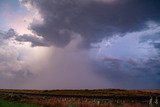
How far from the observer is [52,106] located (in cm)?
3366

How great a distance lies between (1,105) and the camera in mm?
34375

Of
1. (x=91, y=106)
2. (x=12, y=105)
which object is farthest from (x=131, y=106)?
(x=12, y=105)

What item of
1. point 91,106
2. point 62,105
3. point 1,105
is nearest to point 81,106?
point 91,106

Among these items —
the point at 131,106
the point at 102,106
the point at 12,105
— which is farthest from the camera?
the point at 12,105

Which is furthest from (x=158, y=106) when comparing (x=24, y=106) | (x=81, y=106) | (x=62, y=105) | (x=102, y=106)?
(x=24, y=106)

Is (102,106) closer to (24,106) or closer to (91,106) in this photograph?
(91,106)

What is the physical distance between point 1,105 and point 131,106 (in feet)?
45.4

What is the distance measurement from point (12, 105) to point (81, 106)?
A: 7.11m

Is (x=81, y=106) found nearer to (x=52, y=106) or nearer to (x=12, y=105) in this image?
(x=52, y=106)

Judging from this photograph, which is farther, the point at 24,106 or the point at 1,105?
the point at 1,105

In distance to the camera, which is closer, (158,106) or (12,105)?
(158,106)

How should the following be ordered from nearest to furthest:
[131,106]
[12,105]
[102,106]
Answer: [131,106], [102,106], [12,105]

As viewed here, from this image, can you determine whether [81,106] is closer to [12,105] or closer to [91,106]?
[91,106]

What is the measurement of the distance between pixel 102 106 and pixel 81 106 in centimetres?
195
